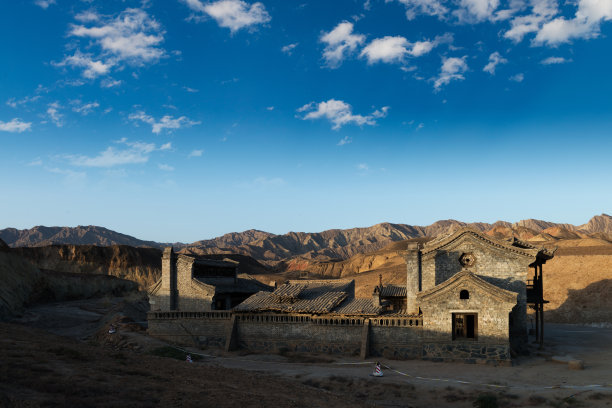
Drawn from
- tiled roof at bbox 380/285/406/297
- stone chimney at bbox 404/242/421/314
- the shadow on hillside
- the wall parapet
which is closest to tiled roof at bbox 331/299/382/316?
stone chimney at bbox 404/242/421/314

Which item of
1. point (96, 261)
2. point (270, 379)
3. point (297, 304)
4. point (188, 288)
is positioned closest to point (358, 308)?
point (297, 304)

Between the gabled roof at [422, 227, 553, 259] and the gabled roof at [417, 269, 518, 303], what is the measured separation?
14.9 ft

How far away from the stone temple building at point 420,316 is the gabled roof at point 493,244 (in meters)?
0.07

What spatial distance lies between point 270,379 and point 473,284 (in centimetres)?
1391

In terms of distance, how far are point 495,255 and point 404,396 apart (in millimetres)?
14195

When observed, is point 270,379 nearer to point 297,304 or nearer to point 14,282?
point 297,304

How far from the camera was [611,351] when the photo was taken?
3200 centimetres

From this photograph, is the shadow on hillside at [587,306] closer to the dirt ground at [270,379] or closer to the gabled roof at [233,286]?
the dirt ground at [270,379]

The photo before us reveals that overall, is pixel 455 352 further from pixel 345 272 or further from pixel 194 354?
pixel 345 272

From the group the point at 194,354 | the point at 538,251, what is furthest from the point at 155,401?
the point at 538,251

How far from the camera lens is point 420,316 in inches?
1160

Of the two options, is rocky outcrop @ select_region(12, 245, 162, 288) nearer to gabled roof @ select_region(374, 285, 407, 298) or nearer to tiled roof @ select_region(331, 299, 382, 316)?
gabled roof @ select_region(374, 285, 407, 298)

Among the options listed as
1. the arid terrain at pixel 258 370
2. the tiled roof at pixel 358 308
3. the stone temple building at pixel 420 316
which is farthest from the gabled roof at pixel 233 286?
the tiled roof at pixel 358 308

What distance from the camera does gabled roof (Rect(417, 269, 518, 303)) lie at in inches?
1072
